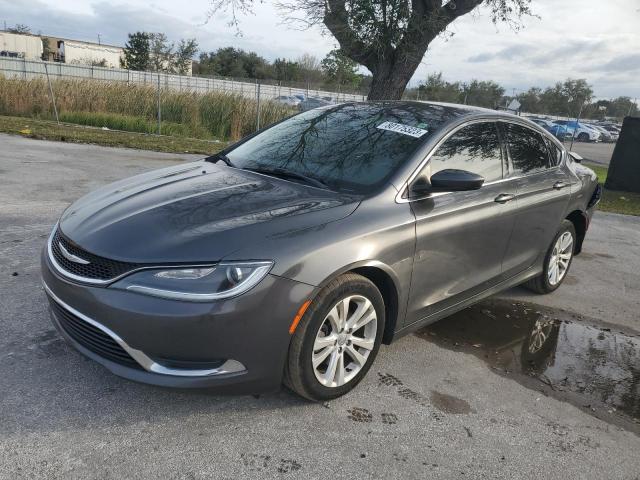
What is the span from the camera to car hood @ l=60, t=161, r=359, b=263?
99.3 inches

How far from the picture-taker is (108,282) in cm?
248

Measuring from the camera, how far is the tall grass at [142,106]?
17859 mm

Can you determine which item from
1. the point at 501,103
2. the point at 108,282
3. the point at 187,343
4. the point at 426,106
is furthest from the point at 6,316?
the point at 501,103

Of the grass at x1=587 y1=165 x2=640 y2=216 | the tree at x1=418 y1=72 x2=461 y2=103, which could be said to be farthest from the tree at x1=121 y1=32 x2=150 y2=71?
the grass at x1=587 y1=165 x2=640 y2=216

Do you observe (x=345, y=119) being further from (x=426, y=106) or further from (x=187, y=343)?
(x=187, y=343)

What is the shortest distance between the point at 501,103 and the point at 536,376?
89.7 feet

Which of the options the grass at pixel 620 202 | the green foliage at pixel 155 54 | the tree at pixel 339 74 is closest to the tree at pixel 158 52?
the green foliage at pixel 155 54

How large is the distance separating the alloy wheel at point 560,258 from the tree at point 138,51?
68.3 meters

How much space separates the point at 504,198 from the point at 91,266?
2.85 metres

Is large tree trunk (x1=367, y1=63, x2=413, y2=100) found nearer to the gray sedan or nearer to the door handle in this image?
the gray sedan

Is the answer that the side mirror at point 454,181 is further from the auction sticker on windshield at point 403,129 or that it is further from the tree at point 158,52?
the tree at point 158,52

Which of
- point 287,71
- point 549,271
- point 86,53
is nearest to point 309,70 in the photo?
point 287,71

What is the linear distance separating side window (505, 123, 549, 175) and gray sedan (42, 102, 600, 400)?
2cm

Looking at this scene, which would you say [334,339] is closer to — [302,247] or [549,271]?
[302,247]
